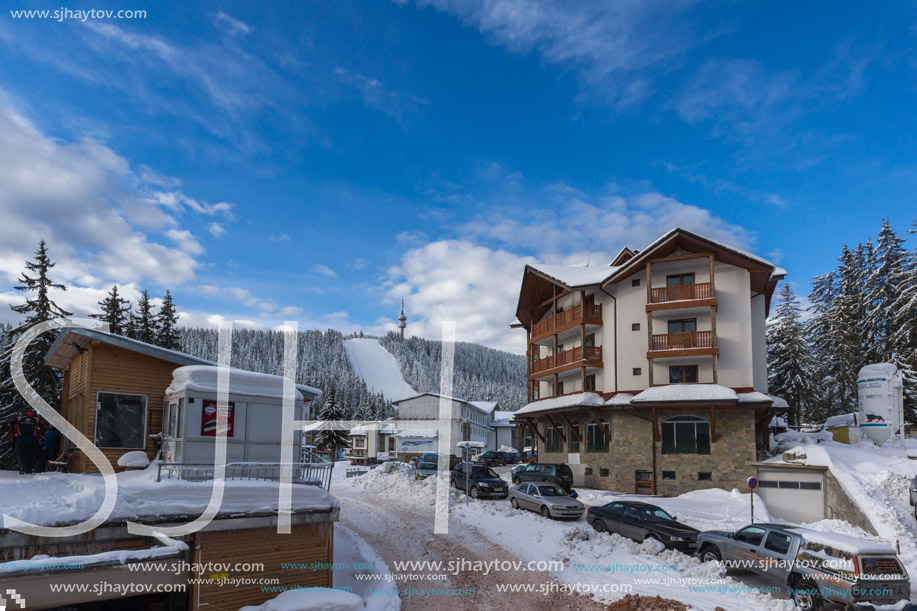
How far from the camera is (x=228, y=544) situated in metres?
13.0

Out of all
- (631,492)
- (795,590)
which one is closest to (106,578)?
(795,590)

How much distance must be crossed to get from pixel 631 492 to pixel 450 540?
52.5 feet

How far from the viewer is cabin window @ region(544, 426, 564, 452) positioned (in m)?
40.8

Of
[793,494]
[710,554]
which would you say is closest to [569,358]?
[793,494]

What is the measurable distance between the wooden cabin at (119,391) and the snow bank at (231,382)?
0.89 meters

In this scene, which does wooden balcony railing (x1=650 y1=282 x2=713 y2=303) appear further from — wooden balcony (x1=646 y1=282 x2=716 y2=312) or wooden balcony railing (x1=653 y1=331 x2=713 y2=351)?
wooden balcony railing (x1=653 y1=331 x2=713 y2=351)

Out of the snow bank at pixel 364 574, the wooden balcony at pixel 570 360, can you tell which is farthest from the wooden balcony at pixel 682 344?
the snow bank at pixel 364 574

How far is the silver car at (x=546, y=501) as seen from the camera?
2339 cm

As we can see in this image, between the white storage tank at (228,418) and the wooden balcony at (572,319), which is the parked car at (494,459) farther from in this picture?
the white storage tank at (228,418)

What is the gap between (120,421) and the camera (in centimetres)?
1659

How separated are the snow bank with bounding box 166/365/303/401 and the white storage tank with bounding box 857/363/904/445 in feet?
114

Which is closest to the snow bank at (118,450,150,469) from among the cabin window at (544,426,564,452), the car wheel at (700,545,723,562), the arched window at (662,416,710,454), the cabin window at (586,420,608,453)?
the car wheel at (700,545,723,562)

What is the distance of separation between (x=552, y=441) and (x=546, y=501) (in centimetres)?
1827

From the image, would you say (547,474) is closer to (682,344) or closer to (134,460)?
(682,344)
